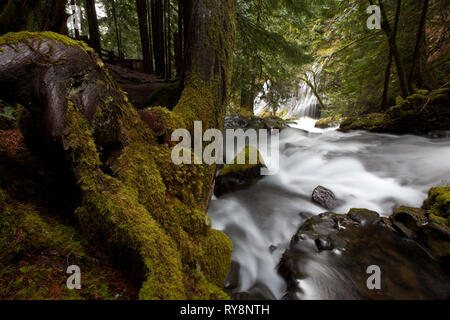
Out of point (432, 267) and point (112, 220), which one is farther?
point (432, 267)

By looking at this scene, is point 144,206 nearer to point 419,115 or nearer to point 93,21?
point 93,21

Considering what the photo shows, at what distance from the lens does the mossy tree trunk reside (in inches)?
50.3

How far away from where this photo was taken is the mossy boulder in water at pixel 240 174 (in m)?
4.88

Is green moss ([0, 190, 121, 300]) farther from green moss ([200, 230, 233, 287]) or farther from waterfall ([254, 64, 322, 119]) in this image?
waterfall ([254, 64, 322, 119])

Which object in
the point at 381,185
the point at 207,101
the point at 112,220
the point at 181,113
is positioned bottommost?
the point at 381,185

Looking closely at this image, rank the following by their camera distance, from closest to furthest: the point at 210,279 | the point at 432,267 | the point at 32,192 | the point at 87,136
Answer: the point at 87,136, the point at 32,192, the point at 210,279, the point at 432,267

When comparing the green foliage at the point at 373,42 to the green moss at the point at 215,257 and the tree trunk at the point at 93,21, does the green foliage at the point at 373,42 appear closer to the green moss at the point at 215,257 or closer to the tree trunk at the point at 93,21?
the tree trunk at the point at 93,21

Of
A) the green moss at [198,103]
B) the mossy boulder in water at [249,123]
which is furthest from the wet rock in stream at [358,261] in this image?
the mossy boulder in water at [249,123]

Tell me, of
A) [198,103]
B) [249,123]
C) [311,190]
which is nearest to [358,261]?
[311,190]

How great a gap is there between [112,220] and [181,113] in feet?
4.64

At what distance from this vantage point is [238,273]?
9.02 ft

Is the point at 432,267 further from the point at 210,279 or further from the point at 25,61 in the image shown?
the point at 25,61

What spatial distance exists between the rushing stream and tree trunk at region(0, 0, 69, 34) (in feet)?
14.1
